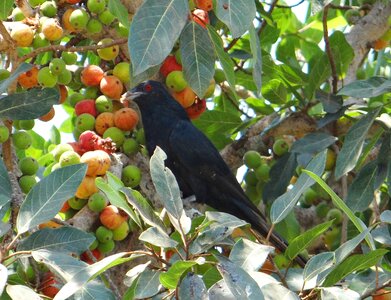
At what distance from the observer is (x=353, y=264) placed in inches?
115

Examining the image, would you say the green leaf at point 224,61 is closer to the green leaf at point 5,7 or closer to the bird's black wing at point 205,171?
the green leaf at point 5,7

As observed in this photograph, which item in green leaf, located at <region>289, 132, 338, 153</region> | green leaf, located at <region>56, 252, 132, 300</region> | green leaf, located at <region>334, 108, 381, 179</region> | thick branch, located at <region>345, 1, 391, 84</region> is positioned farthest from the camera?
thick branch, located at <region>345, 1, 391, 84</region>

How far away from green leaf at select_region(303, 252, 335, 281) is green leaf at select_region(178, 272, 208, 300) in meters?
0.37

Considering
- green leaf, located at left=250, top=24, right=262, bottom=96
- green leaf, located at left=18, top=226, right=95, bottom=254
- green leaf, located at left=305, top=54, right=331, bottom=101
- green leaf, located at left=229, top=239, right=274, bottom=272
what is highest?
green leaf, located at left=250, top=24, right=262, bottom=96

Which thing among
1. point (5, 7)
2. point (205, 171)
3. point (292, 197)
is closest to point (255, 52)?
point (292, 197)

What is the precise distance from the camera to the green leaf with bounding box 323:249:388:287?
2.92m

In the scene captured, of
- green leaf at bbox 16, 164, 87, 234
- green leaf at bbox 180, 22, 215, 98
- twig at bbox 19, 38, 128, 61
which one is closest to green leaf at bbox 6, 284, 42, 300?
green leaf at bbox 16, 164, 87, 234

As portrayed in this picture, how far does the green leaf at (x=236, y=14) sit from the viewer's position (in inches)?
111

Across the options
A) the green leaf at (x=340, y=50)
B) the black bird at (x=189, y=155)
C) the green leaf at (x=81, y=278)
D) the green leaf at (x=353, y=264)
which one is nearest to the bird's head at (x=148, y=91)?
the black bird at (x=189, y=155)

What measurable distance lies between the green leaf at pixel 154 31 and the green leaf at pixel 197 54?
0.40m

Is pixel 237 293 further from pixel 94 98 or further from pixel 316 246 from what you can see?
pixel 316 246

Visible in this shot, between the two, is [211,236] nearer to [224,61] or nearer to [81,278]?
[81,278]

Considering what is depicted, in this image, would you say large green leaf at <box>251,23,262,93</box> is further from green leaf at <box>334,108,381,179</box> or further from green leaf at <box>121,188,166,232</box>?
green leaf at <box>334,108,381,179</box>

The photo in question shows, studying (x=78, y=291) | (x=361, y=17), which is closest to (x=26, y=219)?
(x=78, y=291)
